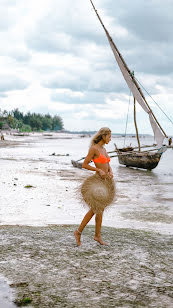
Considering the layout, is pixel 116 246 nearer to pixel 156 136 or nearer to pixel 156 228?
pixel 156 228

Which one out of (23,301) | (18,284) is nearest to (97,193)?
(18,284)

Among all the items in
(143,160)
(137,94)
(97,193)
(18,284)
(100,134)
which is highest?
(137,94)

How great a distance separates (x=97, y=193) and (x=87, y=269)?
1283mm

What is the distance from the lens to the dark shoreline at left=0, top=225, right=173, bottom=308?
3.53 m

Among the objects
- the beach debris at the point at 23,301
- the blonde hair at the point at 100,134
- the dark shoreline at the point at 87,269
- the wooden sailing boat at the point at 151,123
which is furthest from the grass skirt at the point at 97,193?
the wooden sailing boat at the point at 151,123

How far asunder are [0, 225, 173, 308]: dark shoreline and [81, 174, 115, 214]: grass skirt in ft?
2.25

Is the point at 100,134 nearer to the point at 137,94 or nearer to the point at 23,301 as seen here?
the point at 23,301

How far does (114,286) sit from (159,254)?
1.52 meters

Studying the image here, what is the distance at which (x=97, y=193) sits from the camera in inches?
205

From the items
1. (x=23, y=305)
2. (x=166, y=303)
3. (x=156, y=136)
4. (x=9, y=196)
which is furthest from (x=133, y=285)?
(x=156, y=136)

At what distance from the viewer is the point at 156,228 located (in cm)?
760

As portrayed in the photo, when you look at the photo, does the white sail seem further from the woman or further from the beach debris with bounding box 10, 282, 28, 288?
the beach debris with bounding box 10, 282, 28, 288

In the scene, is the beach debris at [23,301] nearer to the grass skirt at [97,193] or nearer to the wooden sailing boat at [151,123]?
the grass skirt at [97,193]

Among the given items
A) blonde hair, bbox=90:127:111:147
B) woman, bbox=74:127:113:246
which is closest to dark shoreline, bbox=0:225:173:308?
woman, bbox=74:127:113:246
